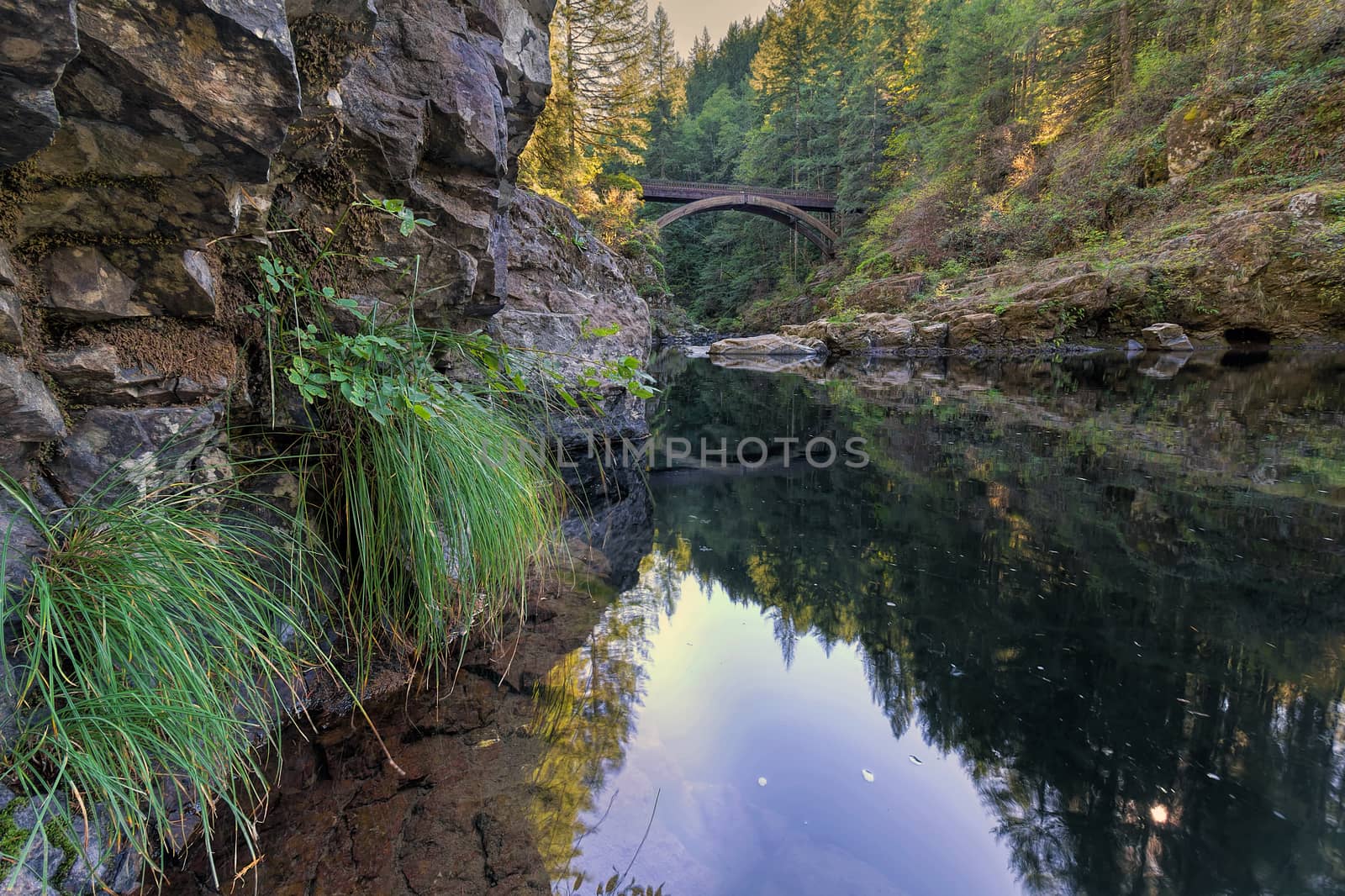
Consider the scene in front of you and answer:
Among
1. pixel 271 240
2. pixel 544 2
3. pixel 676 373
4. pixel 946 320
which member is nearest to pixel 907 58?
pixel 946 320

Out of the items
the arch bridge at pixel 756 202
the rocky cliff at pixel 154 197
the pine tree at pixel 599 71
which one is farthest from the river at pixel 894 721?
the arch bridge at pixel 756 202

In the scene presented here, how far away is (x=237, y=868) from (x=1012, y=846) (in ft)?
6.22

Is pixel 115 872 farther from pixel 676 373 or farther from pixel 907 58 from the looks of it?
pixel 907 58

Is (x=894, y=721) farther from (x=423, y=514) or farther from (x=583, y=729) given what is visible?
(x=423, y=514)

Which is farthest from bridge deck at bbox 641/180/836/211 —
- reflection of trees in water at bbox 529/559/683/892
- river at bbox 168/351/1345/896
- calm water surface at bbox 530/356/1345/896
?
reflection of trees in water at bbox 529/559/683/892

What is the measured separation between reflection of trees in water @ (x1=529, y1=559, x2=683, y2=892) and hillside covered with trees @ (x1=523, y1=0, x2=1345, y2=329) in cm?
947

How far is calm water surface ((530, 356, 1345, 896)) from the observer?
1.46 meters

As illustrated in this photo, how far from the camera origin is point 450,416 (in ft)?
6.23

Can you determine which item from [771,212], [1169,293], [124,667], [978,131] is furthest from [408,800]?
[771,212]

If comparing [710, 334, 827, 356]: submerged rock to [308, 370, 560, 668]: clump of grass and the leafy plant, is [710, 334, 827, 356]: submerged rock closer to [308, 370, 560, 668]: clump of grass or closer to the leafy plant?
Result: the leafy plant

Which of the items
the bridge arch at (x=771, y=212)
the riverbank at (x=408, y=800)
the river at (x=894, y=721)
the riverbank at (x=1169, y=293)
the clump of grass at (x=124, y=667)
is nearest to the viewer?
the clump of grass at (x=124, y=667)

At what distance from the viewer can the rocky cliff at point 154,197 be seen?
43.2 inches

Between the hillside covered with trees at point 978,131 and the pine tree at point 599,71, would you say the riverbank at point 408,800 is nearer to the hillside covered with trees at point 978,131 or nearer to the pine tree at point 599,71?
the hillside covered with trees at point 978,131

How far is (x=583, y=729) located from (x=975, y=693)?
1.40 meters
